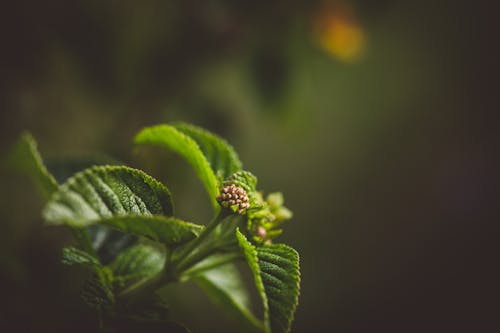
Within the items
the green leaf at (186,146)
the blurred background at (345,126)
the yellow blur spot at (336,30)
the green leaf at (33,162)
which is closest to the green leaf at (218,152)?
the green leaf at (186,146)

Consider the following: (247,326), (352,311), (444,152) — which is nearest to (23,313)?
(247,326)

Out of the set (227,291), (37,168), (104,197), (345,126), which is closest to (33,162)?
(37,168)

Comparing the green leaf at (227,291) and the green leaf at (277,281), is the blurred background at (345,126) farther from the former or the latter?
the green leaf at (277,281)

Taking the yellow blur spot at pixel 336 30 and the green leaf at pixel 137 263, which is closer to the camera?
the green leaf at pixel 137 263

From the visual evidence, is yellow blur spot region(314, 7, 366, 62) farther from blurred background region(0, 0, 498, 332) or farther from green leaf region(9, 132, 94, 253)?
green leaf region(9, 132, 94, 253)

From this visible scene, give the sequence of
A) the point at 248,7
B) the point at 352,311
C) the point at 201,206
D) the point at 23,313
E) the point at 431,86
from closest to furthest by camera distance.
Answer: the point at 23,313, the point at 248,7, the point at 201,206, the point at 352,311, the point at 431,86

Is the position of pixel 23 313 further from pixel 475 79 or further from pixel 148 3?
pixel 475 79
